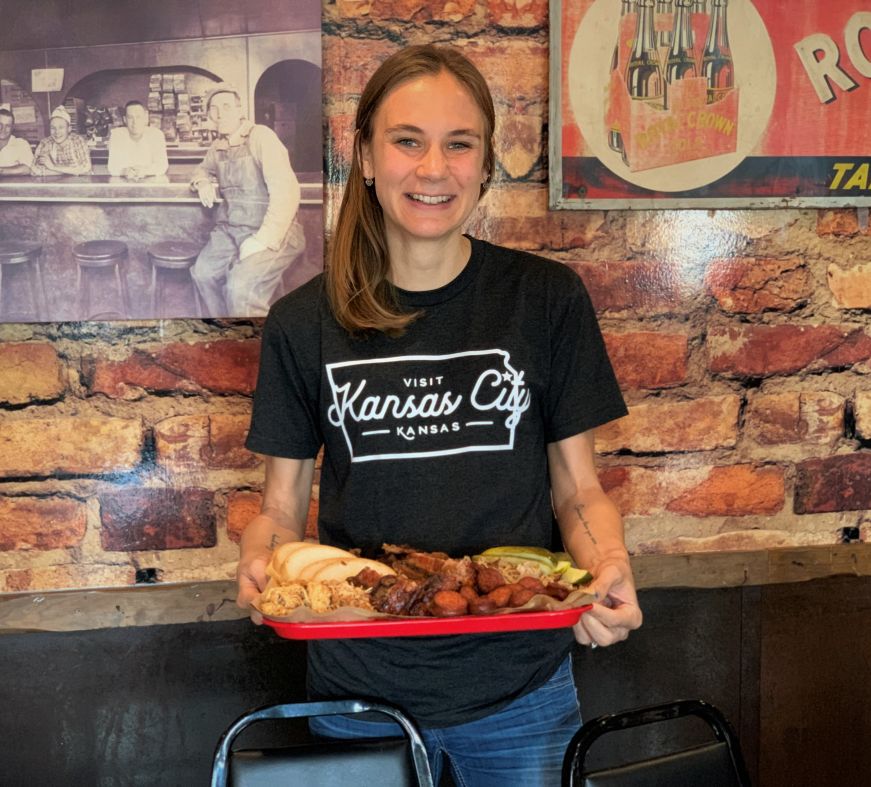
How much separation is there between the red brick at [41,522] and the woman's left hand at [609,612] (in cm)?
105

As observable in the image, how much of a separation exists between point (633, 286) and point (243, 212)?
0.79 metres

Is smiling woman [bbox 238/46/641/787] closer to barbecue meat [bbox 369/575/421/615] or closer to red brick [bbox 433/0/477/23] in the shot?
barbecue meat [bbox 369/575/421/615]

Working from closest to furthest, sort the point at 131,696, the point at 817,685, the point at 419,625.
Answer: the point at 419,625 < the point at 131,696 < the point at 817,685

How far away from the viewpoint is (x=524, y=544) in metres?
1.59

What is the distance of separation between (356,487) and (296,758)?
A: 1.27 feet

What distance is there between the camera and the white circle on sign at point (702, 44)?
6.76 feet

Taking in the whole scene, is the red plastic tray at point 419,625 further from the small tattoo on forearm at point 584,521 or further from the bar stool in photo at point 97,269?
the bar stool in photo at point 97,269

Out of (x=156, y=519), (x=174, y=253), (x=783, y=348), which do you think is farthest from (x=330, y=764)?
(x=783, y=348)

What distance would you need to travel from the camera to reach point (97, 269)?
1.97 metres

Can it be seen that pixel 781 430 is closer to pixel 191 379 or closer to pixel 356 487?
pixel 356 487

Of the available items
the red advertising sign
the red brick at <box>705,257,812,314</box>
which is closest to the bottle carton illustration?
the red advertising sign

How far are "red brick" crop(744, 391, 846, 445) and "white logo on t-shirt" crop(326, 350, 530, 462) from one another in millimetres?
845

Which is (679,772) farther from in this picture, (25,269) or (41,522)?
(25,269)

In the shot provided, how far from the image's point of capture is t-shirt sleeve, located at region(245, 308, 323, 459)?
5.41 ft
